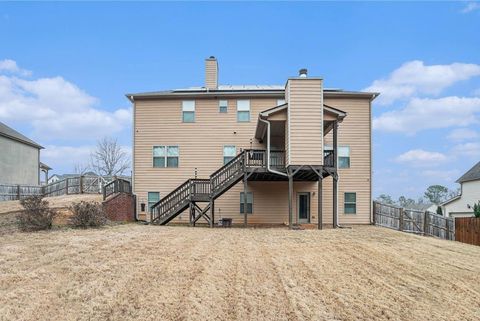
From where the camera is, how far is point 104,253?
9.23 metres

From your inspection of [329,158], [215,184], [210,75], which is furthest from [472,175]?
[215,184]

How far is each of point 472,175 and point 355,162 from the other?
1675 cm

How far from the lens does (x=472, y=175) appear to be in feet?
106

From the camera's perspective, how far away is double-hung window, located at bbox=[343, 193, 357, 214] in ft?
70.1

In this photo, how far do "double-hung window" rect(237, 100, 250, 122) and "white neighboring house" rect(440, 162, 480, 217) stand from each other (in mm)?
20983

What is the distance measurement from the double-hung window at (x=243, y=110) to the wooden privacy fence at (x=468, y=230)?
11947 mm

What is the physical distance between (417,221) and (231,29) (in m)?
13.3

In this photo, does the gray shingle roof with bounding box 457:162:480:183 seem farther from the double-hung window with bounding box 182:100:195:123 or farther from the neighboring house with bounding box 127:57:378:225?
the double-hung window with bounding box 182:100:195:123

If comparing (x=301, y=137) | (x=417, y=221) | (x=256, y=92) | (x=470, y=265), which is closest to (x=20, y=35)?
(x=256, y=92)

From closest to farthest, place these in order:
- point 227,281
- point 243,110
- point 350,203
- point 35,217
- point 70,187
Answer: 1. point 227,281
2. point 35,217
3. point 350,203
4. point 243,110
5. point 70,187

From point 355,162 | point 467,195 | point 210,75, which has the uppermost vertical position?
point 210,75

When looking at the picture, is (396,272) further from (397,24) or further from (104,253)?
(397,24)

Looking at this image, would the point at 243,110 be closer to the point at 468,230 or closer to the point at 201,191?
the point at 201,191

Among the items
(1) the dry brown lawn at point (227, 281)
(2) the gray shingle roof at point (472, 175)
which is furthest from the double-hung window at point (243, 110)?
(2) the gray shingle roof at point (472, 175)
